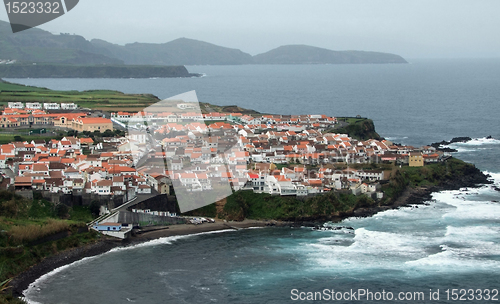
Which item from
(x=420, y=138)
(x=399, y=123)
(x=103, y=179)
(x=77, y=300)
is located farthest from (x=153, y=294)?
(x=399, y=123)

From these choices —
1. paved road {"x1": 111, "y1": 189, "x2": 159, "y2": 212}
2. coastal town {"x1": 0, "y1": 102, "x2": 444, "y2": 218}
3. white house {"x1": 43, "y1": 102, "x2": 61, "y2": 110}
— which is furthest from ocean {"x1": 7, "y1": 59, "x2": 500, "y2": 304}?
white house {"x1": 43, "y1": 102, "x2": 61, "y2": 110}

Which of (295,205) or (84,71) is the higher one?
(84,71)

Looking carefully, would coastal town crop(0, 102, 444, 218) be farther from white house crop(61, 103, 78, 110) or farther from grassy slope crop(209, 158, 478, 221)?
white house crop(61, 103, 78, 110)

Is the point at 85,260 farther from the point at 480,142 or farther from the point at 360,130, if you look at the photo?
the point at 480,142

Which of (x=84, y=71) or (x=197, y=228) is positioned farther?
(x=84, y=71)

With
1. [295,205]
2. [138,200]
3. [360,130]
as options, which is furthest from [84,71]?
[295,205]

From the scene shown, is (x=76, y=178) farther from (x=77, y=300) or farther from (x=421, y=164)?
(x=421, y=164)

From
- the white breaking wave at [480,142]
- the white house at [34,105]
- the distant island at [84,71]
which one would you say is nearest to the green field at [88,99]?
the white house at [34,105]
